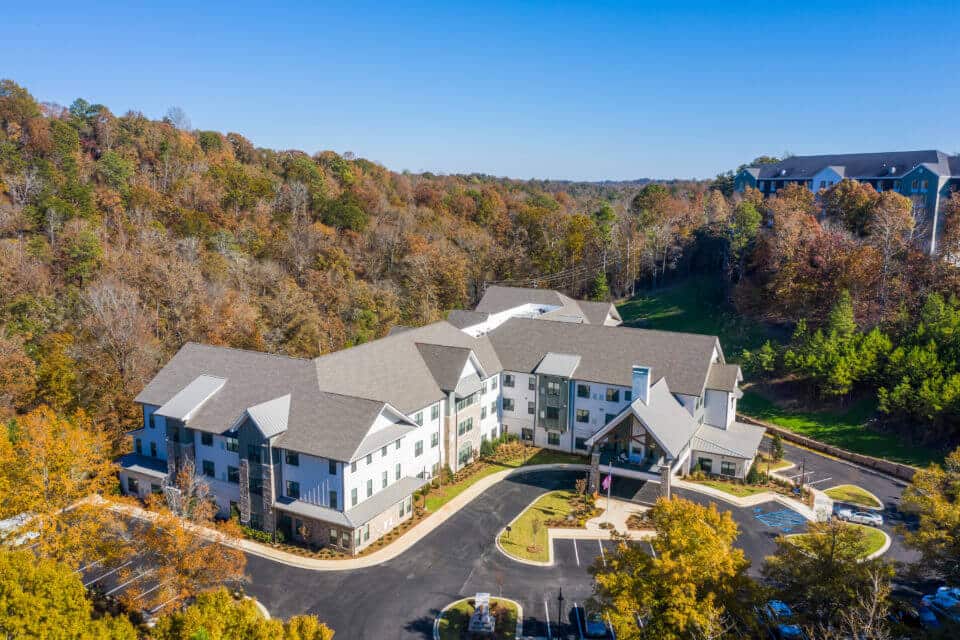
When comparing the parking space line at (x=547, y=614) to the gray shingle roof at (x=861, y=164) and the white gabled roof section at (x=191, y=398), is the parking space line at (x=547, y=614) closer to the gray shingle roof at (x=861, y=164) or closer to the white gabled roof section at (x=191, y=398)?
the white gabled roof section at (x=191, y=398)

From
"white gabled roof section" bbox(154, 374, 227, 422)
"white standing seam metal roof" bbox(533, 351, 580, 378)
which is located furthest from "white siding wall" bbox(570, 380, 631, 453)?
"white gabled roof section" bbox(154, 374, 227, 422)

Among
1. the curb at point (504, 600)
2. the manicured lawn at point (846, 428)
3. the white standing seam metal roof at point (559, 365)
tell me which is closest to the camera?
the curb at point (504, 600)

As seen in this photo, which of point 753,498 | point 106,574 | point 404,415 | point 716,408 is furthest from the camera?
point 716,408

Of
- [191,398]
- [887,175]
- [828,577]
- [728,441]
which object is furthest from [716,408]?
[887,175]

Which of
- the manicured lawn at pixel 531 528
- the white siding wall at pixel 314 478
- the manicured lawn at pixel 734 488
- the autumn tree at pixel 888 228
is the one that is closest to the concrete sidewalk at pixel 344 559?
the manicured lawn at pixel 531 528

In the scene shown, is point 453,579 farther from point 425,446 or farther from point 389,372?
point 389,372

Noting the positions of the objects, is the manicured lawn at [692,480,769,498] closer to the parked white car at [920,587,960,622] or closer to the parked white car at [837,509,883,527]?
the parked white car at [837,509,883,527]
